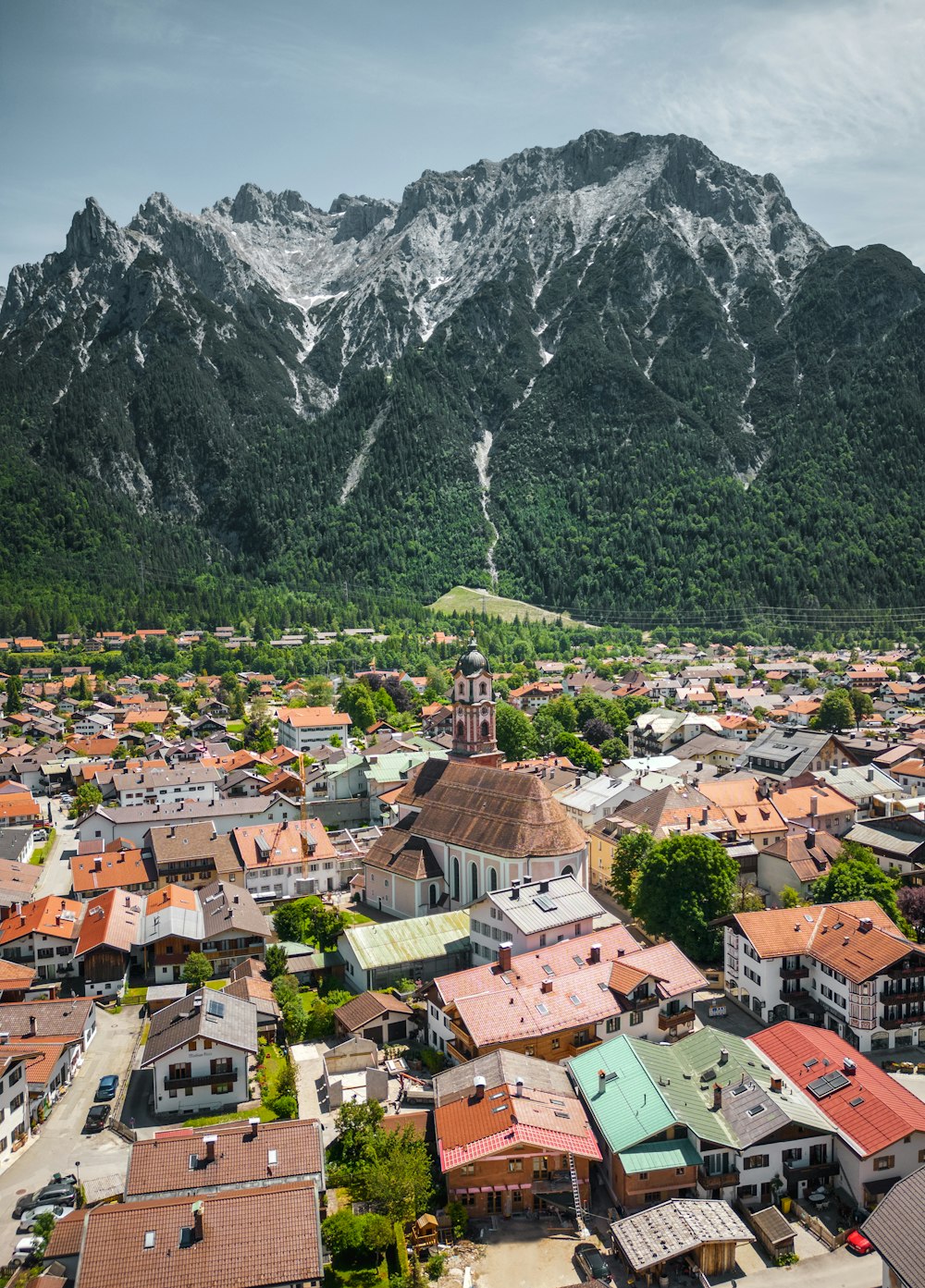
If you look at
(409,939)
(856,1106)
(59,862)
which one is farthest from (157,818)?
(856,1106)

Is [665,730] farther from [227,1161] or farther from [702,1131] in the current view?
[227,1161]

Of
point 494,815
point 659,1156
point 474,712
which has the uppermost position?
point 474,712

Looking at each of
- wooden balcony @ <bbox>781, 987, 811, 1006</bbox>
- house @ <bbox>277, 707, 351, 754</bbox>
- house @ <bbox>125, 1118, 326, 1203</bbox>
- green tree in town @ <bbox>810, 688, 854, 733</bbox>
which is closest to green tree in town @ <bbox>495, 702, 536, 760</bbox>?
house @ <bbox>277, 707, 351, 754</bbox>

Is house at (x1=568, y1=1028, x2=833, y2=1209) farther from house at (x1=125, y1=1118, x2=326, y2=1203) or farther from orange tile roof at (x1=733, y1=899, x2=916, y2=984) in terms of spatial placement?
house at (x1=125, y1=1118, x2=326, y2=1203)

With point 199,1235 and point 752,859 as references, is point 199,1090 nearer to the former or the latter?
point 199,1235

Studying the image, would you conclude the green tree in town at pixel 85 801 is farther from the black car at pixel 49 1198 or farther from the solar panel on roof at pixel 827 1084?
the solar panel on roof at pixel 827 1084

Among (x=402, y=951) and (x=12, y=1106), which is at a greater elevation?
(x=12, y=1106)

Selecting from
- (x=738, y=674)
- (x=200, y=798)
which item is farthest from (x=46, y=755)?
(x=738, y=674)
